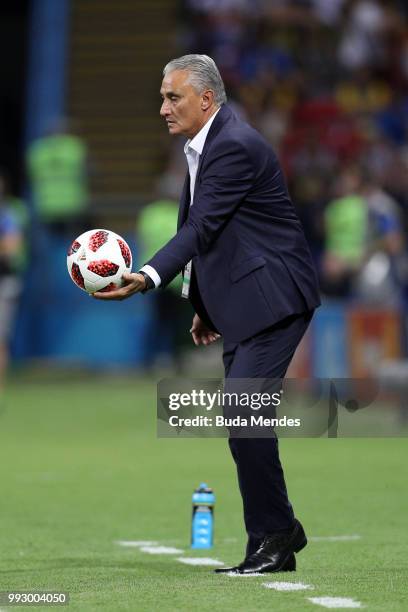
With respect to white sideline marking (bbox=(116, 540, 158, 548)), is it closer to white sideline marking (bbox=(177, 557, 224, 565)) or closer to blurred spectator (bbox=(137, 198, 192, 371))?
white sideline marking (bbox=(177, 557, 224, 565))

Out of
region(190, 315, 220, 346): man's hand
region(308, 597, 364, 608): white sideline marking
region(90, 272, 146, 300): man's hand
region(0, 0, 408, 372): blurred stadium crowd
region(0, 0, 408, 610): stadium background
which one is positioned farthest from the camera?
region(0, 0, 408, 372): blurred stadium crowd

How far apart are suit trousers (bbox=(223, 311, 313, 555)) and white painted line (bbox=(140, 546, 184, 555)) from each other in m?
1.03

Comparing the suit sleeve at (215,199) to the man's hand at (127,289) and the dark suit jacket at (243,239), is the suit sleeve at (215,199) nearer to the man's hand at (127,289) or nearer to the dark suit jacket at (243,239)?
the dark suit jacket at (243,239)

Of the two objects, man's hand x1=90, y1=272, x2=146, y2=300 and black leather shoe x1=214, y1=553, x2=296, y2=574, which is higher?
man's hand x1=90, y1=272, x2=146, y2=300

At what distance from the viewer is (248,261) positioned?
6.96 m

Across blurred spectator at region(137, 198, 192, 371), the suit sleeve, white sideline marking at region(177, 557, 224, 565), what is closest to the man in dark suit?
the suit sleeve

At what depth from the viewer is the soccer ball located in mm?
6691

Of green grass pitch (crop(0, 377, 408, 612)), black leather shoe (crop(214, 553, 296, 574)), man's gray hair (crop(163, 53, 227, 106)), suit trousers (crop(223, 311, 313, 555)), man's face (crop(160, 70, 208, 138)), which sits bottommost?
green grass pitch (crop(0, 377, 408, 612))

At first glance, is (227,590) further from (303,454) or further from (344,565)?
(303,454)

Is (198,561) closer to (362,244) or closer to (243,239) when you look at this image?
(243,239)

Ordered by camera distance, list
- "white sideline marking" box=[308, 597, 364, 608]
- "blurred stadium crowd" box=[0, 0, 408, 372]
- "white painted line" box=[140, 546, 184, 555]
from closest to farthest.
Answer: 1. "white sideline marking" box=[308, 597, 364, 608]
2. "white painted line" box=[140, 546, 184, 555]
3. "blurred stadium crowd" box=[0, 0, 408, 372]

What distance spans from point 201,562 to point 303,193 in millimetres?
14302

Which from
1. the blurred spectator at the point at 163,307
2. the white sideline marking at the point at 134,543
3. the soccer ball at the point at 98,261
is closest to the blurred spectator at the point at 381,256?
the blurred spectator at the point at 163,307

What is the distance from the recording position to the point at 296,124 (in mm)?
23812
